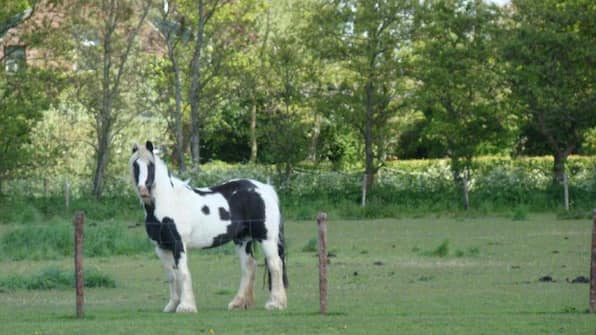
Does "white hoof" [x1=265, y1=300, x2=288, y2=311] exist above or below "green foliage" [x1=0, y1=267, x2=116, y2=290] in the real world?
below

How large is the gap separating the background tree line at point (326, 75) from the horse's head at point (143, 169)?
82.0ft

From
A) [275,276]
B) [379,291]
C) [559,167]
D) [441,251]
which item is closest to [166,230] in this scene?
[275,276]

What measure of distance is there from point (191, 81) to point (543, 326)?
1316 inches

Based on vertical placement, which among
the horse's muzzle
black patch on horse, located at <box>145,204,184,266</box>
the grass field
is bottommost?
the grass field

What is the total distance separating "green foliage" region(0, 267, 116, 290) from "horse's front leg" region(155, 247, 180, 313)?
4217mm

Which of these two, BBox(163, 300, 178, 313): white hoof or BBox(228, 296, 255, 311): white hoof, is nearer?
BBox(163, 300, 178, 313): white hoof

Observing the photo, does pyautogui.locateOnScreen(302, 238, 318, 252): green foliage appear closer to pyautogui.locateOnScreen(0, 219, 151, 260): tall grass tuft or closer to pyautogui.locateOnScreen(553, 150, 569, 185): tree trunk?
pyautogui.locateOnScreen(0, 219, 151, 260): tall grass tuft

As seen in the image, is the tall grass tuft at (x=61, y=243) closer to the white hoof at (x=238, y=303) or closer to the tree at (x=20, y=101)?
the white hoof at (x=238, y=303)

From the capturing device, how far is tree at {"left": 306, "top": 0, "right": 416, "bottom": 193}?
43.1 m

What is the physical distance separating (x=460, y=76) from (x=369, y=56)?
3.31 metres

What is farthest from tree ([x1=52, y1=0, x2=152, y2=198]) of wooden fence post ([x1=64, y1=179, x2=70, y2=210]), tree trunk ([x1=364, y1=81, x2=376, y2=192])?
tree trunk ([x1=364, y1=81, x2=376, y2=192])

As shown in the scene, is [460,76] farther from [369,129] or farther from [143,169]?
[143,169]

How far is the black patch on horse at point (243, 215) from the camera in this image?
54.3 ft

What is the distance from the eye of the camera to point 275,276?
650 inches
